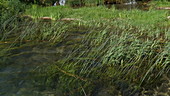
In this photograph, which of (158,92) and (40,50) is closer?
(158,92)

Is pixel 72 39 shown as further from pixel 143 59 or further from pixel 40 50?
pixel 143 59

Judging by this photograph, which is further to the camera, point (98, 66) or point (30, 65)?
point (30, 65)

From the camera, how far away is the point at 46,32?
→ 845 cm

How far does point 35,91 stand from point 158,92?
8.22 feet

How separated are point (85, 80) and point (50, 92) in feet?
2.67

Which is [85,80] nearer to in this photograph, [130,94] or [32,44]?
[130,94]

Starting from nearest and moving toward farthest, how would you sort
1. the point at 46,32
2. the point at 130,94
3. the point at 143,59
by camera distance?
the point at 130,94, the point at 143,59, the point at 46,32

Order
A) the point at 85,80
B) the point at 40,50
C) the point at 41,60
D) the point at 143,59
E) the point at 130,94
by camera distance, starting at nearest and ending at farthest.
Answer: the point at 130,94 < the point at 85,80 < the point at 143,59 < the point at 41,60 < the point at 40,50

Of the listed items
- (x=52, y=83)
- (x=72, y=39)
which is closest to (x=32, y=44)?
(x=72, y=39)

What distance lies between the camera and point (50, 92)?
4473 mm

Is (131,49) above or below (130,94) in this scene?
above

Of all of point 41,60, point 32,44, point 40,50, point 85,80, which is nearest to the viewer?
point 85,80

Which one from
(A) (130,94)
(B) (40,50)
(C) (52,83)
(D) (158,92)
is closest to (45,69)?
(C) (52,83)

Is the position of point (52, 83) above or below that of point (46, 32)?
below
